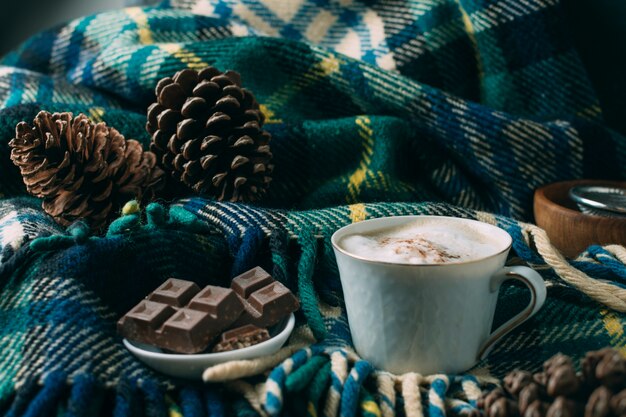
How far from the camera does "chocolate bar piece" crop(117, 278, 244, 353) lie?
444 millimetres

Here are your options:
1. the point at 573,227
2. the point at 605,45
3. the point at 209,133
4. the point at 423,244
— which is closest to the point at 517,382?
the point at 423,244

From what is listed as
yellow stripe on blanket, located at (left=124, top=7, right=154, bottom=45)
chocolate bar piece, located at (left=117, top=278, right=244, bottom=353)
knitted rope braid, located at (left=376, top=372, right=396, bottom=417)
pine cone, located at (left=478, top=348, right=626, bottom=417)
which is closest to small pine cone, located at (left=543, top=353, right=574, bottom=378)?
pine cone, located at (left=478, top=348, right=626, bottom=417)

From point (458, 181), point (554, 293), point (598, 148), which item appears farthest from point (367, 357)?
point (598, 148)

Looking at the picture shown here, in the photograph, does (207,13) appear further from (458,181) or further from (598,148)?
(598,148)

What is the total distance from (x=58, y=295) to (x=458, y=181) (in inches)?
18.2

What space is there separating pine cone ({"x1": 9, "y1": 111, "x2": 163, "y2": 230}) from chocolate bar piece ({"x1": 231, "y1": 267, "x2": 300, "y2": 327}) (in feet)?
0.67

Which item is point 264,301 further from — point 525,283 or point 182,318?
point 525,283

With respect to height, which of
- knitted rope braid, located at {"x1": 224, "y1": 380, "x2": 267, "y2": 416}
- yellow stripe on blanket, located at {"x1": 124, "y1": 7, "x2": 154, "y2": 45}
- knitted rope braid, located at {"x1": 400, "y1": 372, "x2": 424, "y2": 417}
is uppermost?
yellow stripe on blanket, located at {"x1": 124, "y1": 7, "x2": 154, "y2": 45}

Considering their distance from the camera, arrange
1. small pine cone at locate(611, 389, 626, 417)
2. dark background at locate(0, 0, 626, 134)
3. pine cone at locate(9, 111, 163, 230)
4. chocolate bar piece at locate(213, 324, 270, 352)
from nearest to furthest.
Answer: small pine cone at locate(611, 389, 626, 417)
chocolate bar piece at locate(213, 324, 270, 352)
pine cone at locate(9, 111, 163, 230)
dark background at locate(0, 0, 626, 134)

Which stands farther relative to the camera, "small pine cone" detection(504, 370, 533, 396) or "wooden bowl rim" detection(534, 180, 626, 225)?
"wooden bowl rim" detection(534, 180, 626, 225)

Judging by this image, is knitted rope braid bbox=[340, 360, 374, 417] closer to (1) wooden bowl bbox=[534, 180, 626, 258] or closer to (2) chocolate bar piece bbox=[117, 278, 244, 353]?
(2) chocolate bar piece bbox=[117, 278, 244, 353]

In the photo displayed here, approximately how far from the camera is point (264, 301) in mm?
480

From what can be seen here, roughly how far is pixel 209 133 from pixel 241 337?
0.27m

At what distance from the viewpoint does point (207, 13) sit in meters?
1.01
